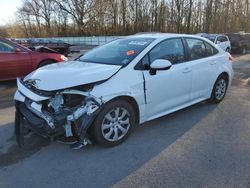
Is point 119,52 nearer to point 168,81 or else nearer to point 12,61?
point 168,81

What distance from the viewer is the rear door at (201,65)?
546cm

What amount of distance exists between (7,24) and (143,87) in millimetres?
75360

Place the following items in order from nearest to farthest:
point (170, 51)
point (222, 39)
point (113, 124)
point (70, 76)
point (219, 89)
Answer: point (70, 76) < point (113, 124) < point (170, 51) < point (219, 89) < point (222, 39)

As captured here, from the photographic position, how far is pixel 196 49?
18.6 ft

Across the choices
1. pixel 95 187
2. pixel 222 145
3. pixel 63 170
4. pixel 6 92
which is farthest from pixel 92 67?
pixel 6 92

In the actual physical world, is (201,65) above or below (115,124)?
above

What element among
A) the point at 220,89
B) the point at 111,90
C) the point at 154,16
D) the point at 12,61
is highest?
the point at 154,16

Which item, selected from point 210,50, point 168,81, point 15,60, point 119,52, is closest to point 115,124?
point 168,81

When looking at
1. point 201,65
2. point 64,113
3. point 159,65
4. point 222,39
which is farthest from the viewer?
point 222,39

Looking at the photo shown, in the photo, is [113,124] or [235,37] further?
[235,37]

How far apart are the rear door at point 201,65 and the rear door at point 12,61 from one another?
16.2 ft

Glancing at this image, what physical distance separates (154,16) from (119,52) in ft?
154

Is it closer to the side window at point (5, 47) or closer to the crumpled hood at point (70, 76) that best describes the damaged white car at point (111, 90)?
the crumpled hood at point (70, 76)

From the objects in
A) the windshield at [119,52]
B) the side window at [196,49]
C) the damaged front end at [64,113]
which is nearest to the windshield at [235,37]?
the side window at [196,49]
